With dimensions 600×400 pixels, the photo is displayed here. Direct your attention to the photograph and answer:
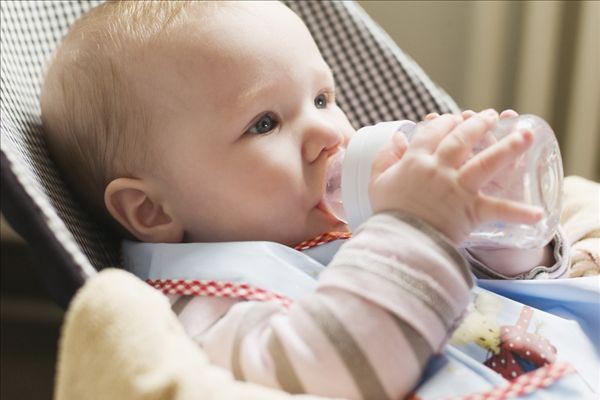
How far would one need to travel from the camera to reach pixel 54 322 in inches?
58.7

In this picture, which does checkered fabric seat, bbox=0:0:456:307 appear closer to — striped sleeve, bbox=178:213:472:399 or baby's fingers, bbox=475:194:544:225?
striped sleeve, bbox=178:213:472:399

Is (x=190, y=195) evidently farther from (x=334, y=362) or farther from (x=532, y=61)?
(x=532, y=61)

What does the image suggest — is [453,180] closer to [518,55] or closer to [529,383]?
[529,383]

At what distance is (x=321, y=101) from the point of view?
870mm

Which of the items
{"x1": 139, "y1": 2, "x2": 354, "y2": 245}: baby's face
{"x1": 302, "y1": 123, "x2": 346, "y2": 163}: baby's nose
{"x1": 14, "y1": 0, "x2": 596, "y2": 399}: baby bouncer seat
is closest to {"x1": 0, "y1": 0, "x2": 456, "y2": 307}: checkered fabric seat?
{"x1": 14, "y1": 0, "x2": 596, "y2": 399}: baby bouncer seat

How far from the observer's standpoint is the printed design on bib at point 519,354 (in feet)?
2.23

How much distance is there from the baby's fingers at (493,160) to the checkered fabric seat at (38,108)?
1.02 ft

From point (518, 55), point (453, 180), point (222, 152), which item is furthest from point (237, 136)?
point (518, 55)

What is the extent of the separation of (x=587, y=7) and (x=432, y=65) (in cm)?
35

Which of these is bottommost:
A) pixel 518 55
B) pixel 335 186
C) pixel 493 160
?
pixel 518 55

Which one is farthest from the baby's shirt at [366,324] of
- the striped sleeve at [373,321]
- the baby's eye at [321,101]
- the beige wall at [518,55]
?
the beige wall at [518,55]

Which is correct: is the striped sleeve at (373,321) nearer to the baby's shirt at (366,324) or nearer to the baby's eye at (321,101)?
the baby's shirt at (366,324)

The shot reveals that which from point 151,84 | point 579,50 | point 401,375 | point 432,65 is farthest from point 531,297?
point 432,65

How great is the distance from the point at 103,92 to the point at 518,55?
3.31ft
